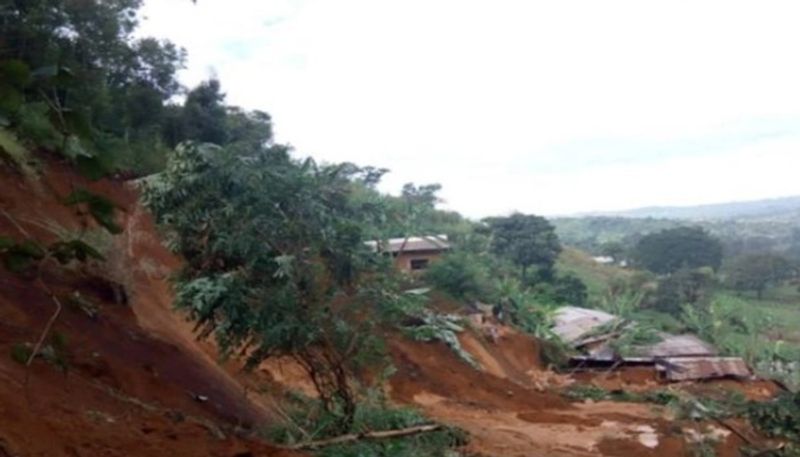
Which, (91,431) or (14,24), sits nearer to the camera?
(91,431)

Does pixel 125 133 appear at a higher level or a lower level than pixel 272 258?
higher

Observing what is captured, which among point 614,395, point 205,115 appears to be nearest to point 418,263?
point 614,395

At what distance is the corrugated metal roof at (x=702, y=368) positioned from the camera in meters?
23.8

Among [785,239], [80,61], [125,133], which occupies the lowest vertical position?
[785,239]

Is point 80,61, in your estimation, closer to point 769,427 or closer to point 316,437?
point 316,437

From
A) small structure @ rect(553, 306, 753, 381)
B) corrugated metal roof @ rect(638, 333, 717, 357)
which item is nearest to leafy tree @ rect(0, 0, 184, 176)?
small structure @ rect(553, 306, 753, 381)

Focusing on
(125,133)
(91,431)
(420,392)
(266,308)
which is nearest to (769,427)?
(266,308)

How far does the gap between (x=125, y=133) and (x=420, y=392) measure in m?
8.91

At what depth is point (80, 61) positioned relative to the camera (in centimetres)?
1677

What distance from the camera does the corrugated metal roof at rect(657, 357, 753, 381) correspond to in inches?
939

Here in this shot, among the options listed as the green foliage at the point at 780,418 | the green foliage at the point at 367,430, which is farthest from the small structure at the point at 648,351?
the green foliage at the point at 780,418

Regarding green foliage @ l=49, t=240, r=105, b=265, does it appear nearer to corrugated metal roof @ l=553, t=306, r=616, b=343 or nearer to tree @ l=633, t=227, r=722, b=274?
corrugated metal roof @ l=553, t=306, r=616, b=343

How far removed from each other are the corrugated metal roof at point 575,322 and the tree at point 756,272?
23.9m

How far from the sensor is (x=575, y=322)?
96.7 ft
